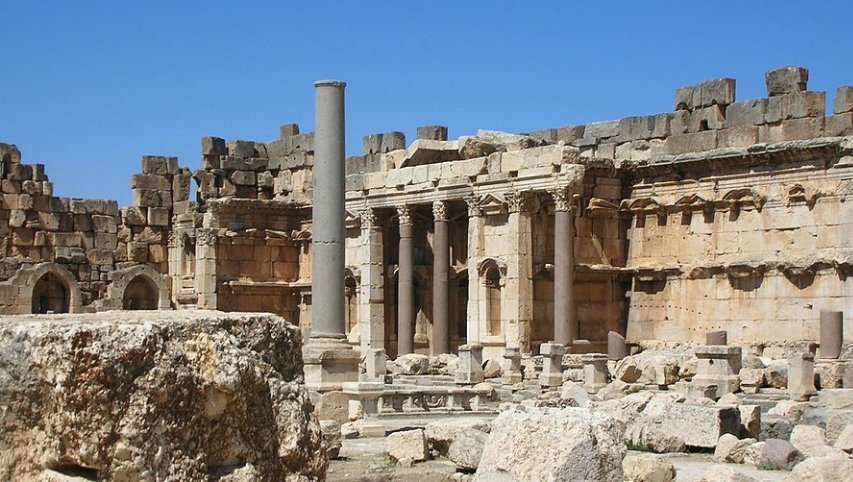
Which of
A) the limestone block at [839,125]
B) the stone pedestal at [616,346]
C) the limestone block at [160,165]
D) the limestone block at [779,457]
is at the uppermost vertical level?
the limestone block at [160,165]

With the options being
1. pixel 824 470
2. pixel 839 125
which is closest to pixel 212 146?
pixel 839 125

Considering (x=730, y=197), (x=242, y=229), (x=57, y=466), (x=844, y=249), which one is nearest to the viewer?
(x=57, y=466)

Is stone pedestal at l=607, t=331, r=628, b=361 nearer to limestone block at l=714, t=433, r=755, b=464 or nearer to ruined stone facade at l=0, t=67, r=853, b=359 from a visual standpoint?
ruined stone facade at l=0, t=67, r=853, b=359

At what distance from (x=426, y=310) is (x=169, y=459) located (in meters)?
27.3

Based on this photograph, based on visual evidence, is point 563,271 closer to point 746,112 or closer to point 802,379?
point 746,112

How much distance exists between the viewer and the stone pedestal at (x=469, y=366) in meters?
25.7

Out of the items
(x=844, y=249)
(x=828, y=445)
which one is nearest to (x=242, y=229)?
(x=844, y=249)

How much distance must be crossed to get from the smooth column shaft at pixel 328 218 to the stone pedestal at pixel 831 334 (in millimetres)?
9243

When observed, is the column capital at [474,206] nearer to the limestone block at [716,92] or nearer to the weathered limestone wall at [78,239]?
the limestone block at [716,92]

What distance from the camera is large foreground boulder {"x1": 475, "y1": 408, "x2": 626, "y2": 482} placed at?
30.5 feet

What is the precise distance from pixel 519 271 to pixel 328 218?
9.89m

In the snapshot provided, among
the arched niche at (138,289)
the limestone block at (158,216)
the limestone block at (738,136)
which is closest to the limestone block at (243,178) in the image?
the limestone block at (158,216)

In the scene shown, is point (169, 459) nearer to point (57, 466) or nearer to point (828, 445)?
point (57, 466)

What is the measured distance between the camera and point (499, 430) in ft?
32.9
